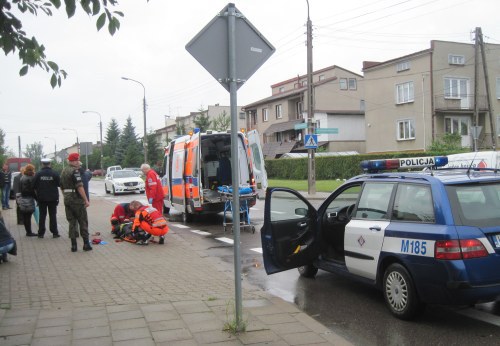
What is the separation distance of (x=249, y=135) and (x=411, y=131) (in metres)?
26.7

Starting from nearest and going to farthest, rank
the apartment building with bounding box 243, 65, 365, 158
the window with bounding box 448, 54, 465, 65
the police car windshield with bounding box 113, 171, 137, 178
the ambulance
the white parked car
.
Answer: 1. the ambulance
2. the white parked car
3. the police car windshield with bounding box 113, 171, 137, 178
4. the window with bounding box 448, 54, 465, 65
5. the apartment building with bounding box 243, 65, 365, 158

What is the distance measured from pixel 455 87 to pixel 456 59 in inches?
81.6

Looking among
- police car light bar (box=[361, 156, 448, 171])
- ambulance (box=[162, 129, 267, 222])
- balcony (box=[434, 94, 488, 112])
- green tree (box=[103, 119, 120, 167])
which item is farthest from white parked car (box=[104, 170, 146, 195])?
green tree (box=[103, 119, 120, 167])

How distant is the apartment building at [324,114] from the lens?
158 feet

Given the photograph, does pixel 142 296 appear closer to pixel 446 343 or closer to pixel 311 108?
pixel 446 343

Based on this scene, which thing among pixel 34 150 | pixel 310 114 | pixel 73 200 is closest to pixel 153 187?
pixel 73 200

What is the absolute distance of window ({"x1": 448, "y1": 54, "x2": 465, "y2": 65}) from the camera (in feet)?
117

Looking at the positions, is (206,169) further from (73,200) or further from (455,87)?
(455,87)

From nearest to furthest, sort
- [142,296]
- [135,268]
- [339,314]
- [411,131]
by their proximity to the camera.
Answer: [339,314] → [142,296] → [135,268] → [411,131]

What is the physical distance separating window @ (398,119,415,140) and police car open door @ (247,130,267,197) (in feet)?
85.4

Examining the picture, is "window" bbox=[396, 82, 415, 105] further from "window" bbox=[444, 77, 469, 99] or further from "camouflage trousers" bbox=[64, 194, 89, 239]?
"camouflage trousers" bbox=[64, 194, 89, 239]

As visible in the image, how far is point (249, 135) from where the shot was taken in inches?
528

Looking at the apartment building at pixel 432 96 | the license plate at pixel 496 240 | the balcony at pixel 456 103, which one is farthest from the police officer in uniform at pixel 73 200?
the balcony at pixel 456 103

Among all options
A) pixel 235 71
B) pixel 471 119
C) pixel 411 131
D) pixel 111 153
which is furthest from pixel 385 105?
pixel 111 153
